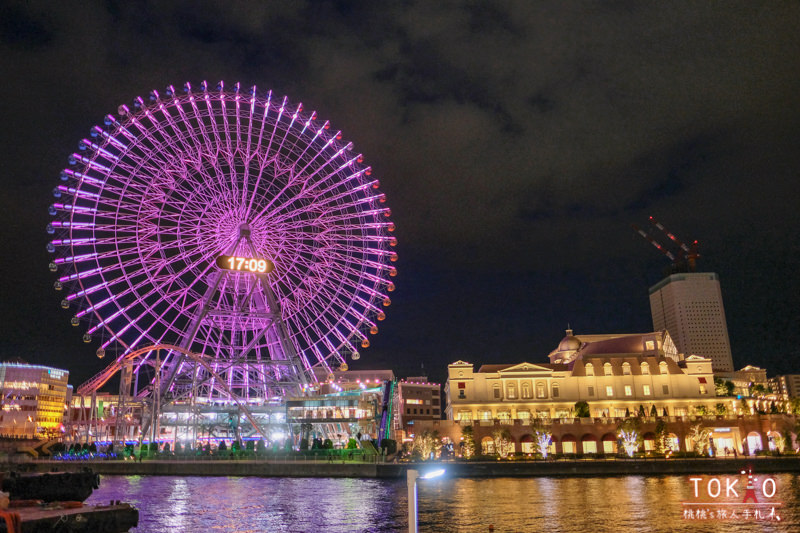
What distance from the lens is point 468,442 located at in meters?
92.4

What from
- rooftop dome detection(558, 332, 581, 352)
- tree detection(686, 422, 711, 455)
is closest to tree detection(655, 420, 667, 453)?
tree detection(686, 422, 711, 455)

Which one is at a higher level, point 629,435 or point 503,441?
point 629,435

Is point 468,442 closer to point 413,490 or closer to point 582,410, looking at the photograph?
point 582,410

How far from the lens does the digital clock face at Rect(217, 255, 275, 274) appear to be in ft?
238

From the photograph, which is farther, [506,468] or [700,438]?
[700,438]

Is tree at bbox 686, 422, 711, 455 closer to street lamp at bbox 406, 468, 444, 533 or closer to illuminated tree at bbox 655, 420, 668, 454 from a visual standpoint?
illuminated tree at bbox 655, 420, 668, 454

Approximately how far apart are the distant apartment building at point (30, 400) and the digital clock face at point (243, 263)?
115800 mm

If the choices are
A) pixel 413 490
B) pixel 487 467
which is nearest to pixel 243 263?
pixel 487 467

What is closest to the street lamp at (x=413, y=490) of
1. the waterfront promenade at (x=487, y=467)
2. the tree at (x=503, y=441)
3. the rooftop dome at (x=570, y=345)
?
the waterfront promenade at (x=487, y=467)

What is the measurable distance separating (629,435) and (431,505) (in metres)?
54.2

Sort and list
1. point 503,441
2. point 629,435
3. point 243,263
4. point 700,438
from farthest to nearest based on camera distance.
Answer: point 503,441 < point 700,438 < point 629,435 < point 243,263

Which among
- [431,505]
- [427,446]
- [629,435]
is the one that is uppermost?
[629,435]

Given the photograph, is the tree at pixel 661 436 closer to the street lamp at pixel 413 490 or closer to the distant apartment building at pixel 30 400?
the street lamp at pixel 413 490

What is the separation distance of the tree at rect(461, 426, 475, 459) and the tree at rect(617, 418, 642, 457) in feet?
66.6
